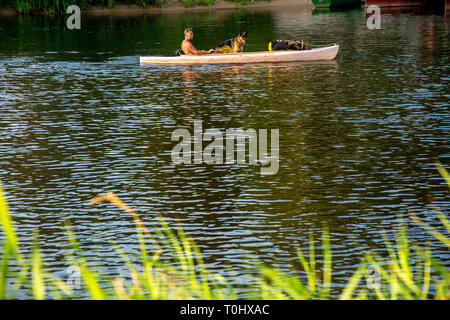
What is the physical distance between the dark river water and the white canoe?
57 cm

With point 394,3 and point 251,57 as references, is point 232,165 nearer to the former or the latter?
point 251,57

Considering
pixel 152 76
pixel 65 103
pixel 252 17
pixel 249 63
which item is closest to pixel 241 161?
pixel 65 103

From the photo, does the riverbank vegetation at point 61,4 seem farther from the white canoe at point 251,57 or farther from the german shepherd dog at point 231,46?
the german shepherd dog at point 231,46

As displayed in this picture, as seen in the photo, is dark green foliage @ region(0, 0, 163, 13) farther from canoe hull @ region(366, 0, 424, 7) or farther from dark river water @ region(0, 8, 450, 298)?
dark river water @ region(0, 8, 450, 298)

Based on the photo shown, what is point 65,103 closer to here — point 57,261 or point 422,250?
point 57,261

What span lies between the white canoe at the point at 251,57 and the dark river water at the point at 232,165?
0.57m

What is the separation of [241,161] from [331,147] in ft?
7.24

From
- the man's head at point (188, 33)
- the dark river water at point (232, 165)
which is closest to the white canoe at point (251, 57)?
the dark river water at point (232, 165)

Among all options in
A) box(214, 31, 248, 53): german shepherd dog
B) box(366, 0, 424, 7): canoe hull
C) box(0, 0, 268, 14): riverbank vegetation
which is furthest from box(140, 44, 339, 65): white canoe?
box(366, 0, 424, 7): canoe hull

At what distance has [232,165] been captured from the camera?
1662 centimetres

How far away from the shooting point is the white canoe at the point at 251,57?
33.2m

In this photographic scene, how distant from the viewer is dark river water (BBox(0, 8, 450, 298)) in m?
12.2

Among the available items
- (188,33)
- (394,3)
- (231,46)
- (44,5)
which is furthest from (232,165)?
(394,3)

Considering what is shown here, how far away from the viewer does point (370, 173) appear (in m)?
15.5
